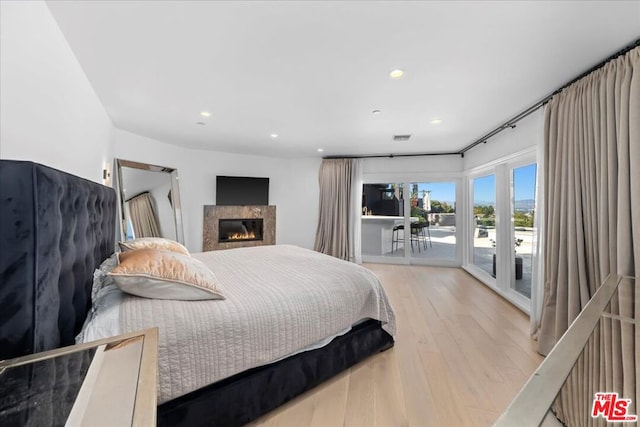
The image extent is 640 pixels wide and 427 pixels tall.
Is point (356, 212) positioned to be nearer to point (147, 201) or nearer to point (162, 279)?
point (147, 201)

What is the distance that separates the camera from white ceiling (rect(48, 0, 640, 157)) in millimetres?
1414

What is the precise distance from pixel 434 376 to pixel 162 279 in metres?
1.96

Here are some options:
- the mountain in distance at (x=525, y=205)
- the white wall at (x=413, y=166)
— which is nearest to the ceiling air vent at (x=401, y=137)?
the white wall at (x=413, y=166)

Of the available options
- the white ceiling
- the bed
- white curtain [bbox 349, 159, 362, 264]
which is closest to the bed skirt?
the bed

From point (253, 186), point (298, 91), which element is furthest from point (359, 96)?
point (253, 186)

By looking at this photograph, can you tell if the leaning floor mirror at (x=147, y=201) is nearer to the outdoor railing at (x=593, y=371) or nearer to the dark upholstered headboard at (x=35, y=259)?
the dark upholstered headboard at (x=35, y=259)

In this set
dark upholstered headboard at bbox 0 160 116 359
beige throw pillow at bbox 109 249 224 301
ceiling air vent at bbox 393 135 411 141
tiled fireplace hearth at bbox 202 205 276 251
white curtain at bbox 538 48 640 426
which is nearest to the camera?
dark upholstered headboard at bbox 0 160 116 359

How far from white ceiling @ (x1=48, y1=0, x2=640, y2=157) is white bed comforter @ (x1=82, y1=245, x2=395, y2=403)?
5.42 ft

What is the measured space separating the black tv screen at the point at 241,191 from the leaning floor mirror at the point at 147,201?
2.74 ft

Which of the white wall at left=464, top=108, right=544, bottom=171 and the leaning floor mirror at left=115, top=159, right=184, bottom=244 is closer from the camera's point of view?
the white wall at left=464, top=108, right=544, bottom=171

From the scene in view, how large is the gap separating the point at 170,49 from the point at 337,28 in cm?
120

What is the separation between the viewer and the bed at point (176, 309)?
81 centimetres

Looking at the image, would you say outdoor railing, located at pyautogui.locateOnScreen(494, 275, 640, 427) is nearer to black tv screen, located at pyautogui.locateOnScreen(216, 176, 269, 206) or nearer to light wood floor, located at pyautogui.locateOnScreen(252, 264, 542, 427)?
light wood floor, located at pyautogui.locateOnScreen(252, 264, 542, 427)

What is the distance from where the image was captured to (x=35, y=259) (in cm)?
83
